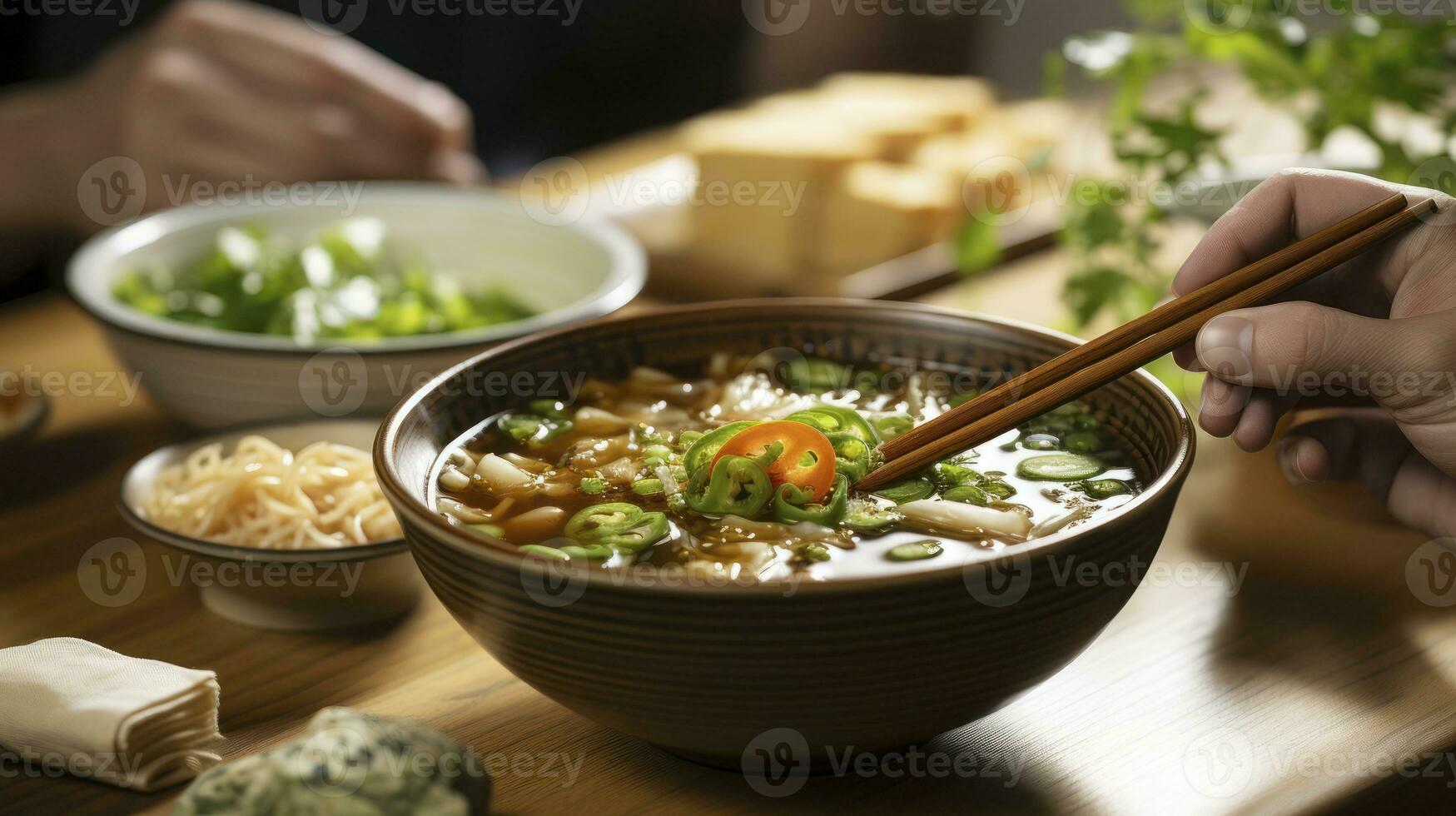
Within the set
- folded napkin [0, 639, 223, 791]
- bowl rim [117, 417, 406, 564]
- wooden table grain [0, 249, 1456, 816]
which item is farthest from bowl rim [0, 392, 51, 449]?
folded napkin [0, 639, 223, 791]

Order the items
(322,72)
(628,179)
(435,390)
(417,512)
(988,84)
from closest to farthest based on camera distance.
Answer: (417,512), (435,390), (628,179), (322,72), (988,84)

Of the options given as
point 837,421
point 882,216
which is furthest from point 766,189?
point 837,421

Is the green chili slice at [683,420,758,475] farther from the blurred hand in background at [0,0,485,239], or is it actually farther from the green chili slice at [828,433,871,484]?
the blurred hand in background at [0,0,485,239]

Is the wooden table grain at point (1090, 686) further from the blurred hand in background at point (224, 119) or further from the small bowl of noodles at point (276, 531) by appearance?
the blurred hand in background at point (224, 119)

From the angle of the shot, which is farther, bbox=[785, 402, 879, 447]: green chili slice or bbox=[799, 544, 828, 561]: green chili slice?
bbox=[785, 402, 879, 447]: green chili slice

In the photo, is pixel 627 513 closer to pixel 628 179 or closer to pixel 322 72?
pixel 628 179

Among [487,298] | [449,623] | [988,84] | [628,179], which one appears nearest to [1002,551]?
[449,623]
